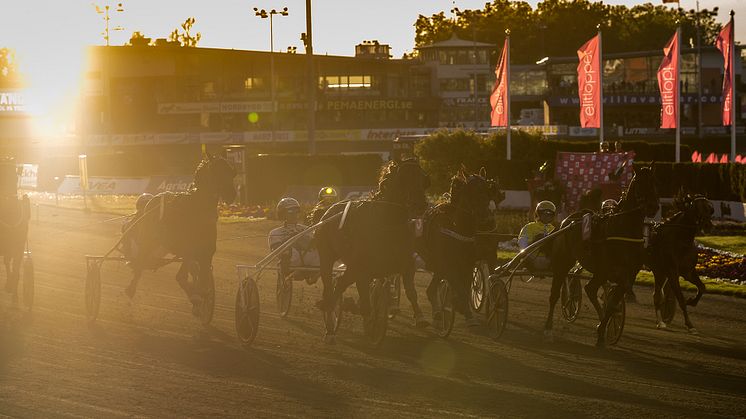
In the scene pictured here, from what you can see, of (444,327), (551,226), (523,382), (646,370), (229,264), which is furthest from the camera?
(229,264)

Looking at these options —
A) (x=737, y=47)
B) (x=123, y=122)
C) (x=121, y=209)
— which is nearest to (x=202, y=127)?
(x=123, y=122)

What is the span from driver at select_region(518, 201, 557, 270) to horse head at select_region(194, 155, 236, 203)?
3610 mm

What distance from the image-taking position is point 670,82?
121ft

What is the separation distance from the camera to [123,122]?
91562 millimetres

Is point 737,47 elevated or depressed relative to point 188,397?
elevated

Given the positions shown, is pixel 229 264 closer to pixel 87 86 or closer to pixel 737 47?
pixel 87 86

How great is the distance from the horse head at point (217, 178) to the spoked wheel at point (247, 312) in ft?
3.82

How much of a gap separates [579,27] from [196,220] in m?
129

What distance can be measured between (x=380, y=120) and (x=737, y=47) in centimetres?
2782

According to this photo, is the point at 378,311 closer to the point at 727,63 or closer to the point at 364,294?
the point at 364,294

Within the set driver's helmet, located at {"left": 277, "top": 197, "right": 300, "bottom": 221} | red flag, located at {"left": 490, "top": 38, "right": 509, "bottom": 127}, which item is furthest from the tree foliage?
driver's helmet, located at {"left": 277, "top": 197, "right": 300, "bottom": 221}

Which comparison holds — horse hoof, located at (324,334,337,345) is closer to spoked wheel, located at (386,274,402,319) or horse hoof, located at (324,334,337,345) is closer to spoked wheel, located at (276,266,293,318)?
spoked wheel, located at (386,274,402,319)

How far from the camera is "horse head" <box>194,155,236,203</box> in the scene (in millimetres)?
14094

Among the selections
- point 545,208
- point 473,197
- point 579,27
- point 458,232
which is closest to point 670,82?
point 545,208
